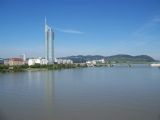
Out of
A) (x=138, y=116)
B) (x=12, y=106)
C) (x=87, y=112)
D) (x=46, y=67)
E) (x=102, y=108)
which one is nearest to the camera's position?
(x=138, y=116)

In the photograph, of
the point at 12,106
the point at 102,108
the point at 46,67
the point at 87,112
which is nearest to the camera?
the point at 87,112

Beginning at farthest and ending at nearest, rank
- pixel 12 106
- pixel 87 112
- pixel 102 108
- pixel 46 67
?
1. pixel 46 67
2. pixel 12 106
3. pixel 102 108
4. pixel 87 112

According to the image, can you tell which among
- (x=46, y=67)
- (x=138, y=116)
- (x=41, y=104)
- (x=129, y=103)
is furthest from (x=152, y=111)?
(x=46, y=67)

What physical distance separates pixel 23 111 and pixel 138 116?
2.01 m

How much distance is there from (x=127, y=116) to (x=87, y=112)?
0.71 meters

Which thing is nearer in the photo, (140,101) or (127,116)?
(127,116)

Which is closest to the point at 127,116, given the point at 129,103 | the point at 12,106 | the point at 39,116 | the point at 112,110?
the point at 112,110

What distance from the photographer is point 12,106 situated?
5.18 meters

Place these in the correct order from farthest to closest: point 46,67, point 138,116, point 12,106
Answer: point 46,67 → point 12,106 → point 138,116

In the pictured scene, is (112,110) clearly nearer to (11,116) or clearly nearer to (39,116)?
(39,116)

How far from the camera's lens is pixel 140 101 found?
216 inches

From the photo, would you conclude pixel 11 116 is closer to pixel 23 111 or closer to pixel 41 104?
pixel 23 111

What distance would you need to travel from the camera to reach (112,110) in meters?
4.62

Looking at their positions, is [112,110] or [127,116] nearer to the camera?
[127,116]
